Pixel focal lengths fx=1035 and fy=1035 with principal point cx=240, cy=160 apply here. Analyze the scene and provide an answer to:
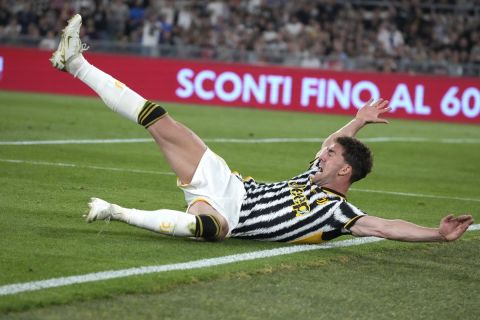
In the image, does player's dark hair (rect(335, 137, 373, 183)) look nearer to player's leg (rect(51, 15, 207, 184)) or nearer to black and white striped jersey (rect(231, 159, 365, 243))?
black and white striped jersey (rect(231, 159, 365, 243))

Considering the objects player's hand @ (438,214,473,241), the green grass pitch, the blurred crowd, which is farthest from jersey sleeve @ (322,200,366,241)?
the blurred crowd

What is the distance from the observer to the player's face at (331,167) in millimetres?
8328

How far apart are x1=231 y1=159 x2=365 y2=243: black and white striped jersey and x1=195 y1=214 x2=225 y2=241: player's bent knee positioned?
33cm

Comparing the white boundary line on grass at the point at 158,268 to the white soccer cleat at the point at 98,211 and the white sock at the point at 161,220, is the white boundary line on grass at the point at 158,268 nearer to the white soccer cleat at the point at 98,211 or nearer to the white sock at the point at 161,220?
the white sock at the point at 161,220

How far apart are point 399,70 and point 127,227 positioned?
20.8 m

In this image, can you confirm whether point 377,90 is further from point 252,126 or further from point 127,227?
point 127,227

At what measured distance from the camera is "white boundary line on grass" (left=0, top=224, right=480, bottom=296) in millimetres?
6156

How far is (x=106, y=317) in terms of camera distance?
223 inches

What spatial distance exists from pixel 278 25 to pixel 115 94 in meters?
23.6

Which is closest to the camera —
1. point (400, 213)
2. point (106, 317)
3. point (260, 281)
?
point (106, 317)

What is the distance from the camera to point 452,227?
7.50m

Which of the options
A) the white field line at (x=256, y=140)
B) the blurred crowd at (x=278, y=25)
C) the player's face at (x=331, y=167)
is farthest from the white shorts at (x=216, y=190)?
the blurred crowd at (x=278, y=25)


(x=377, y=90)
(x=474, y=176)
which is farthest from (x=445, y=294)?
(x=377, y=90)

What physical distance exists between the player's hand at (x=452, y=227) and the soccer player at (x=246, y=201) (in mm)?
141
